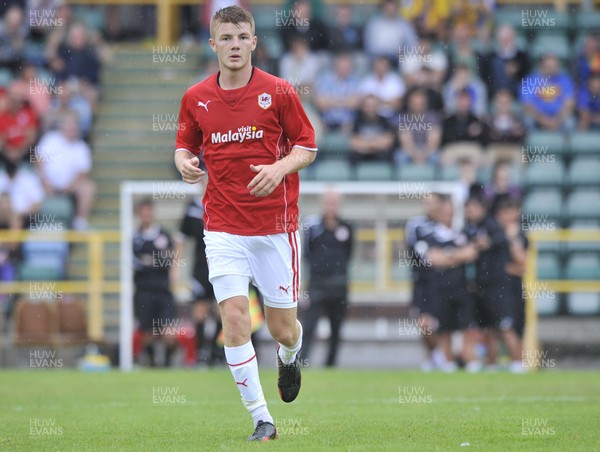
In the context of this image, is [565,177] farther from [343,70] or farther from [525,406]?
[525,406]

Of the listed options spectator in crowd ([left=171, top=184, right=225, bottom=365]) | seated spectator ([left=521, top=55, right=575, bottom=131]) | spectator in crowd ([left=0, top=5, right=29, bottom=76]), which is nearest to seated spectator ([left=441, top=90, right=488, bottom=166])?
seated spectator ([left=521, top=55, right=575, bottom=131])

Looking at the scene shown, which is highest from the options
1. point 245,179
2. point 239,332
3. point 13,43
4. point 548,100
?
point 13,43

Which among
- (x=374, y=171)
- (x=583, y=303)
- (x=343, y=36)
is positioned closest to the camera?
(x=583, y=303)

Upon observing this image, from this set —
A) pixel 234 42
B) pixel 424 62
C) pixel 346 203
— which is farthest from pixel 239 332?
pixel 424 62

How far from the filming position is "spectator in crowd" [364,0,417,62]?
66.9ft

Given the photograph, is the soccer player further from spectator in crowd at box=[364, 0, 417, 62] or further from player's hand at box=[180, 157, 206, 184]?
spectator in crowd at box=[364, 0, 417, 62]

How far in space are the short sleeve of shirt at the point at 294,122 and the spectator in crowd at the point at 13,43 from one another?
1401cm

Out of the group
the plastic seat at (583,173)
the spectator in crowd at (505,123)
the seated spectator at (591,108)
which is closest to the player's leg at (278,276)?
the spectator in crowd at (505,123)

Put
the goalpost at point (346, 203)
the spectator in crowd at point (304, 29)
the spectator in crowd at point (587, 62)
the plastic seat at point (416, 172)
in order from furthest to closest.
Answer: the spectator in crowd at point (304, 29) < the spectator in crowd at point (587, 62) < the plastic seat at point (416, 172) < the goalpost at point (346, 203)

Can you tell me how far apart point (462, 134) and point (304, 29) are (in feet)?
11.6

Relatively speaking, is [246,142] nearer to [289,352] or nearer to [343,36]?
[289,352]

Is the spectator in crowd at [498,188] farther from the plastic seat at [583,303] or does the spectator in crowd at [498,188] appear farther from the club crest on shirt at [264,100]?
the club crest on shirt at [264,100]

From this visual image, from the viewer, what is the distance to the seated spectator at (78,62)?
20812 millimetres

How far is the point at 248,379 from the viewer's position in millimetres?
7863
